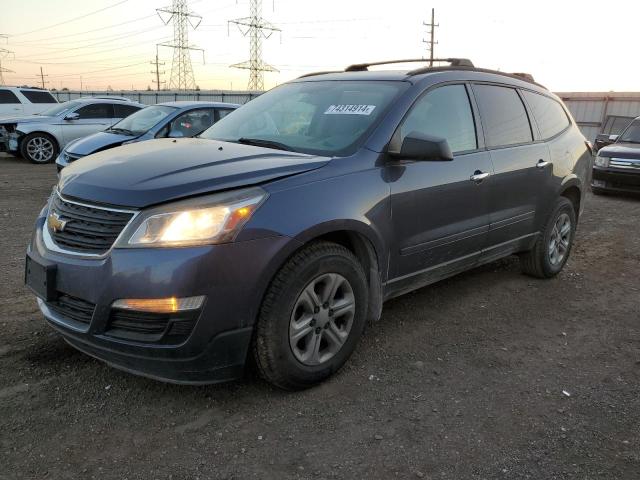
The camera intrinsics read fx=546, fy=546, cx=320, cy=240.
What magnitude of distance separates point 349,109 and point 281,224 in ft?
4.10

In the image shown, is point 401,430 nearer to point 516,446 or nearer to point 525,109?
point 516,446

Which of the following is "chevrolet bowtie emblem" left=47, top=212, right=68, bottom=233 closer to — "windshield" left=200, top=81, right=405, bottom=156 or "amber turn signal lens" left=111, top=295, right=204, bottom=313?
"amber turn signal lens" left=111, top=295, right=204, bottom=313

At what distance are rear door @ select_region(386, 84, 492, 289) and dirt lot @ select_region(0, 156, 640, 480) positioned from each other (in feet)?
1.75

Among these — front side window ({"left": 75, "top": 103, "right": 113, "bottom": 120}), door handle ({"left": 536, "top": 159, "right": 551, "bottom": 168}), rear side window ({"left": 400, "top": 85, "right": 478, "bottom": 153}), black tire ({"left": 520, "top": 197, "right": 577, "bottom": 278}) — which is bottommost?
black tire ({"left": 520, "top": 197, "right": 577, "bottom": 278})

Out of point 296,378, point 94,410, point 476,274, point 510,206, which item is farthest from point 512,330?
point 94,410

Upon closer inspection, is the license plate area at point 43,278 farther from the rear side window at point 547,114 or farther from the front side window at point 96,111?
the front side window at point 96,111

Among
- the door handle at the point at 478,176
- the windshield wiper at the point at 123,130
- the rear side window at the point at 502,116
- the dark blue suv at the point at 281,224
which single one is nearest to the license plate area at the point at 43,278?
the dark blue suv at the point at 281,224

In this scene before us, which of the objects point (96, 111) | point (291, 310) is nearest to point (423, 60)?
point (291, 310)

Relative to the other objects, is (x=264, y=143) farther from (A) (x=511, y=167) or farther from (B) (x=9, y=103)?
(B) (x=9, y=103)

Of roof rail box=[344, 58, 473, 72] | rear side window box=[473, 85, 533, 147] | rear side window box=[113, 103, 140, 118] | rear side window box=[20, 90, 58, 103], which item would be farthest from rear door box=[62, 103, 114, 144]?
rear side window box=[473, 85, 533, 147]

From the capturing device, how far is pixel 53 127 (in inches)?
517

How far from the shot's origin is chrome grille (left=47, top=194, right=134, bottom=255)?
2562 millimetres

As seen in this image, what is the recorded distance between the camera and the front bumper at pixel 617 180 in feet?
33.8

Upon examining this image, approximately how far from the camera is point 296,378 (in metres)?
2.88
